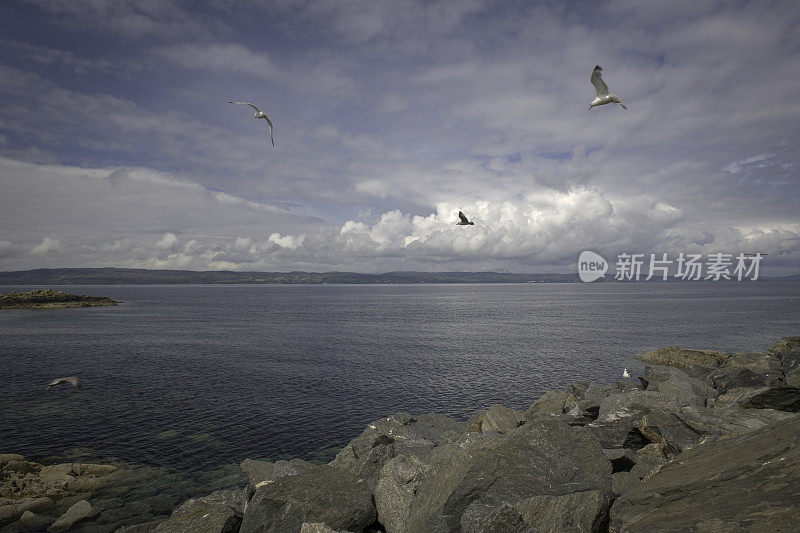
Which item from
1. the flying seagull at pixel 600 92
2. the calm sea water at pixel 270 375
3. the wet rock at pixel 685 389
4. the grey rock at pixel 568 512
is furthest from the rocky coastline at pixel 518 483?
the flying seagull at pixel 600 92

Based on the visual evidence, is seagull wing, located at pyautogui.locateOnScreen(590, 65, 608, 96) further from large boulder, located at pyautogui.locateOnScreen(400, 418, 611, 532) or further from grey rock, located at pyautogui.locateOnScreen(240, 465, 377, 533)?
grey rock, located at pyautogui.locateOnScreen(240, 465, 377, 533)

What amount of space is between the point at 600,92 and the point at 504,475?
14.5 meters

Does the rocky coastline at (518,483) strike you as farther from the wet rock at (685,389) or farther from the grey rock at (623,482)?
the wet rock at (685,389)

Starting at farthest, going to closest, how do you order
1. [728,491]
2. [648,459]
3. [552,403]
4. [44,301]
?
1. [44,301]
2. [552,403]
3. [648,459]
4. [728,491]

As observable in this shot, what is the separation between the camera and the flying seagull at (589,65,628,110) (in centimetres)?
1591

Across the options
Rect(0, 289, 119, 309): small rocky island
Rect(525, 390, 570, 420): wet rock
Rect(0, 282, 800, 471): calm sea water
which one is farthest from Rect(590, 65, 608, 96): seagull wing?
Rect(0, 289, 119, 309): small rocky island

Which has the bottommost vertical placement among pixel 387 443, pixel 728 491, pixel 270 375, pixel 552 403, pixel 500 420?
pixel 270 375

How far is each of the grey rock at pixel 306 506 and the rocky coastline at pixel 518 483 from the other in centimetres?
3

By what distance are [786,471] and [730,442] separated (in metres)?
2.80

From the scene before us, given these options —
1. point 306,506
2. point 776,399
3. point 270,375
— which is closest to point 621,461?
point 306,506

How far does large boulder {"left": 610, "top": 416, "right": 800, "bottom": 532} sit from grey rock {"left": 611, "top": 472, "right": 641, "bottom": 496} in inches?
43.5

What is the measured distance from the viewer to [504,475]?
997 centimetres

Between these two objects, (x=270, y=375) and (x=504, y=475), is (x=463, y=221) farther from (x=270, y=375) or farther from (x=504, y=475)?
(x=270, y=375)

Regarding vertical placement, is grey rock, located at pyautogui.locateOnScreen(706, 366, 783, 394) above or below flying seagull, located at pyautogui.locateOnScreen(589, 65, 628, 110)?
below
